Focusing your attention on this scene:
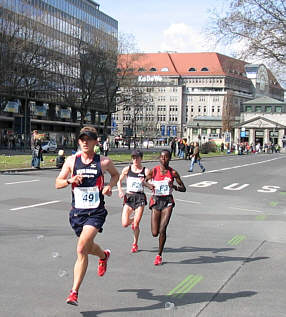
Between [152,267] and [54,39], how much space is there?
6286 cm

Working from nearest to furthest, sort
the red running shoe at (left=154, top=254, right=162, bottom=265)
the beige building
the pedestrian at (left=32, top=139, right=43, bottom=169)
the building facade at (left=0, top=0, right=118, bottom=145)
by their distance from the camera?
the red running shoe at (left=154, top=254, right=162, bottom=265), the pedestrian at (left=32, top=139, right=43, bottom=169), the building facade at (left=0, top=0, right=118, bottom=145), the beige building

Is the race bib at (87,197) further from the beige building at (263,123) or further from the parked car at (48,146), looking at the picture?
the beige building at (263,123)

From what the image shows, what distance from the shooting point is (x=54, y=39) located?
66.6 metres

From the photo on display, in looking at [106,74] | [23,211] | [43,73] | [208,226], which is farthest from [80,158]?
[106,74]

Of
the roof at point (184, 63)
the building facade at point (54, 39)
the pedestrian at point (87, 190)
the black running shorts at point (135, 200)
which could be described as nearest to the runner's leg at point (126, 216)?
the black running shorts at point (135, 200)

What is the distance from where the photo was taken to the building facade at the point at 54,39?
48.4 meters

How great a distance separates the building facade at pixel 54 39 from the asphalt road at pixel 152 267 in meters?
36.7

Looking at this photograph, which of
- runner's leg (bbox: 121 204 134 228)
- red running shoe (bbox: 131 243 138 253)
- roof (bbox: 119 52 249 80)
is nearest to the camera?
red running shoe (bbox: 131 243 138 253)

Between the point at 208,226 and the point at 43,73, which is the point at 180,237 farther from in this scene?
the point at 43,73

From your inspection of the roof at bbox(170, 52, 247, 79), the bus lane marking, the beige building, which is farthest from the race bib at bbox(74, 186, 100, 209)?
the roof at bbox(170, 52, 247, 79)

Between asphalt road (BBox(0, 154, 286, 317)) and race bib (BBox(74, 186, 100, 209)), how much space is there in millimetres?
957

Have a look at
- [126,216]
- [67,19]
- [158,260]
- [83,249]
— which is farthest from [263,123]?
[83,249]

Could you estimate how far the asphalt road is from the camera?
5207mm

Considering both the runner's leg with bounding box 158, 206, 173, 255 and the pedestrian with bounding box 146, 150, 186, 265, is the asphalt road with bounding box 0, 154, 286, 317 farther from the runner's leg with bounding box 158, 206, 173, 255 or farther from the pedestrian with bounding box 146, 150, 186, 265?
the pedestrian with bounding box 146, 150, 186, 265
